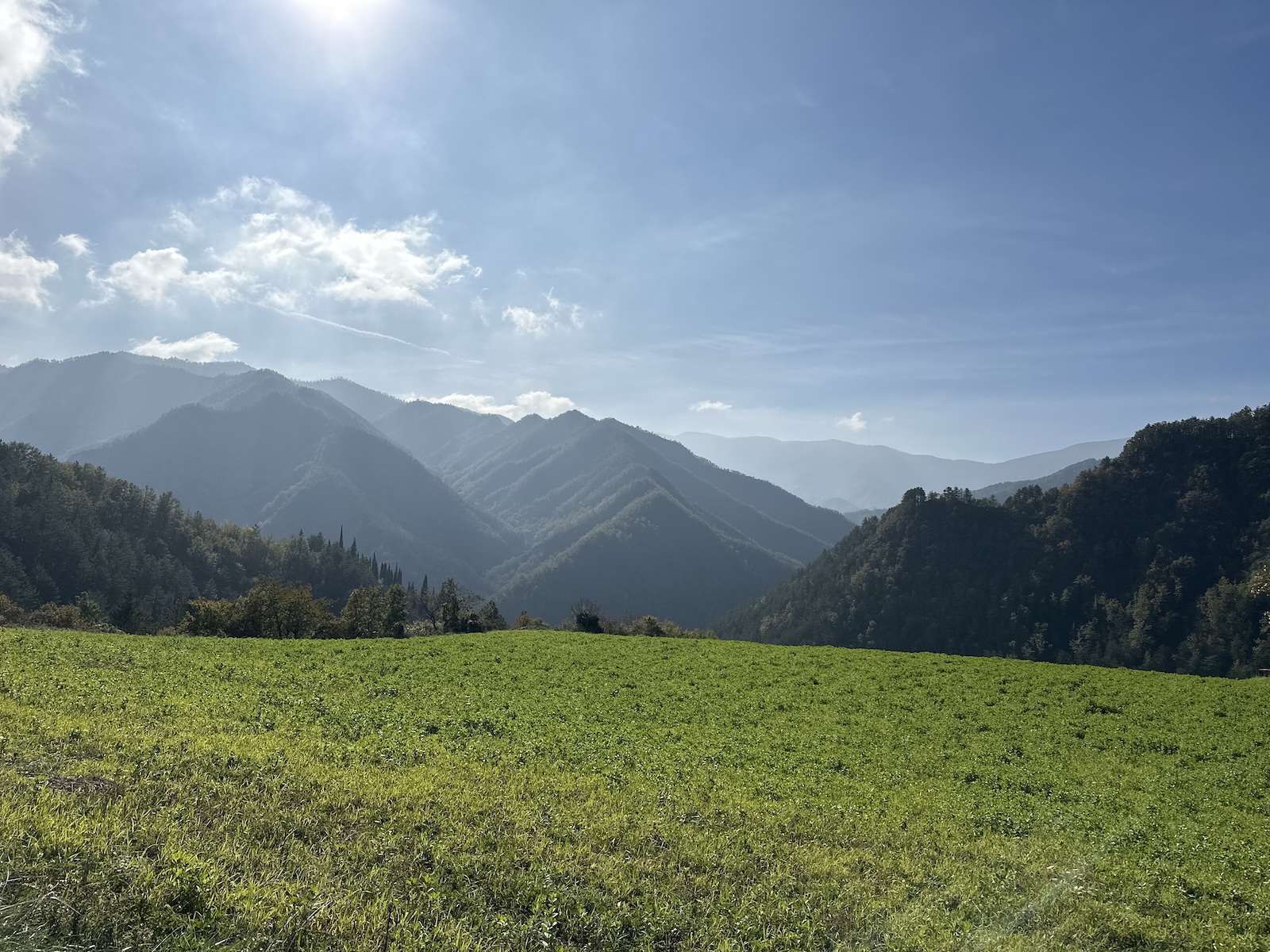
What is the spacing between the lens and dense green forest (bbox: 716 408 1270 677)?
5989 inches

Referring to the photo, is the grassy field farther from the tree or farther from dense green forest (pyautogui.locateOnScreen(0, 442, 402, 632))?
dense green forest (pyautogui.locateOnScreen(0, 442, 402, 632))

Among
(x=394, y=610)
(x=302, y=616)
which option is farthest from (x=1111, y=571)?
(x=302, y=616)

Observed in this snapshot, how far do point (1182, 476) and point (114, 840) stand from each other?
231350 millimetres

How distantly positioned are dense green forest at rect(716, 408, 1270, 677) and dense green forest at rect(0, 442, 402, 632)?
152m

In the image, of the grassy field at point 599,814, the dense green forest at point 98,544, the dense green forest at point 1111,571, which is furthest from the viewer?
the dense green forest at point 1111,571

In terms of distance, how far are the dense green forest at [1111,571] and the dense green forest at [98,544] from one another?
152 metres

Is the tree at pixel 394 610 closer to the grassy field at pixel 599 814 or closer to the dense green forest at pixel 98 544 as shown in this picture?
the grassy field at pixel 599 814

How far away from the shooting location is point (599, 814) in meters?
12.9

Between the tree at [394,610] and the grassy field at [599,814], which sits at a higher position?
the grassy field at [599,814]

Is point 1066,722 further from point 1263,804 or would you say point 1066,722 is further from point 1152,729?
point 1263,804

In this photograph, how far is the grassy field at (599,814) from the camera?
849 cm

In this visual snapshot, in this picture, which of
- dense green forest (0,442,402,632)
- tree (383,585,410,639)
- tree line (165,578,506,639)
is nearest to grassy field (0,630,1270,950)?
tree line (165,578,506,639)

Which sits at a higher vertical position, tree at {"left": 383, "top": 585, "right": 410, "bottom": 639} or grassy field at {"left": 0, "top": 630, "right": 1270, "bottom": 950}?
grassy field at {"left": 0, "top": 630, "right": 1270, "bottom": 950}

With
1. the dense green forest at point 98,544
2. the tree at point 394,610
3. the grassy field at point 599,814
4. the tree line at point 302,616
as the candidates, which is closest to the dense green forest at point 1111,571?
the tree line at point 302,616
